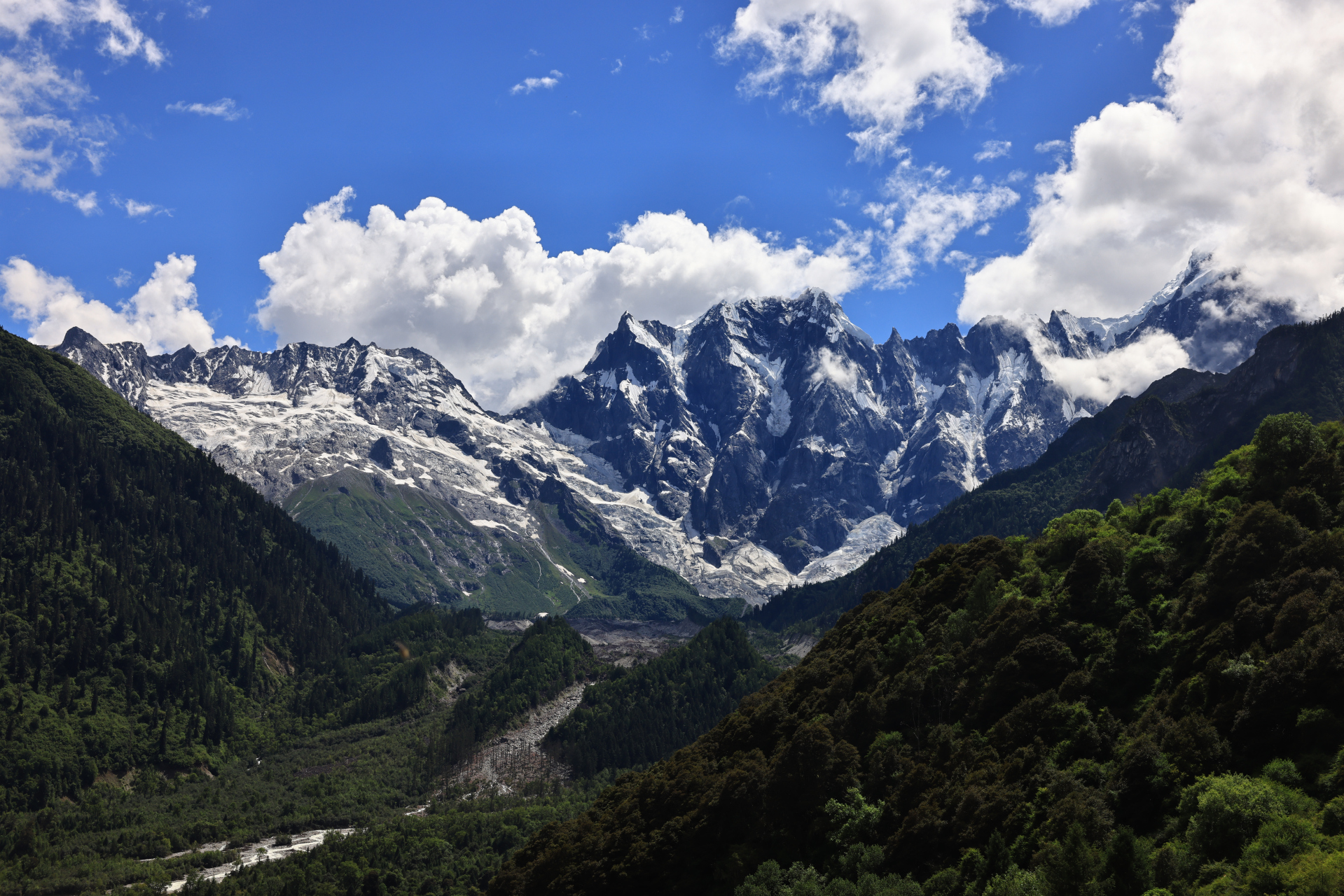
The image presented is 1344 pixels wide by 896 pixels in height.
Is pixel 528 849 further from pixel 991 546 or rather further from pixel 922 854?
pixel 991 546

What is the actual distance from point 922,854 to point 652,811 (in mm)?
49398

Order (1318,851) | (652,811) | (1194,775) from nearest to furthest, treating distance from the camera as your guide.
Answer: (1318,851) → (1194,775) → (652,811)

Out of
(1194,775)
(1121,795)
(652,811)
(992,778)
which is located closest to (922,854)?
(992,778)

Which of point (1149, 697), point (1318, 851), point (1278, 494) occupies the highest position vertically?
point (1278, 494)

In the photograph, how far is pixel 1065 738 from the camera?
361ft

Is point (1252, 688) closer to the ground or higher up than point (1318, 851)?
higher up

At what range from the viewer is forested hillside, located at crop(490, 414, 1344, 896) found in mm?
83438

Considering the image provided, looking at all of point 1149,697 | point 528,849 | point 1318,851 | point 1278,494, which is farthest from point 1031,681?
point 528,849

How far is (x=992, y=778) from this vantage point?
108m

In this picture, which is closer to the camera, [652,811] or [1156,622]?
[1156,622]

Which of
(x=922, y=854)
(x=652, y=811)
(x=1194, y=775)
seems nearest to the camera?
(x=1194, y=775)

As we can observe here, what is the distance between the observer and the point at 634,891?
129m

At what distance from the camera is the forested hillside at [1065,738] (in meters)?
83.4

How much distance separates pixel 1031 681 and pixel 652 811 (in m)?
57.7
